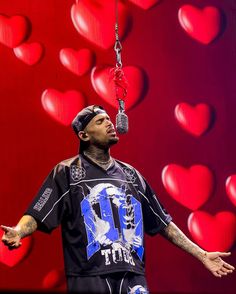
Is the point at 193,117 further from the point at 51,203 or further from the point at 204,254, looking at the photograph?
the point at 51,203

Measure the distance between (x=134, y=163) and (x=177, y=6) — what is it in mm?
944

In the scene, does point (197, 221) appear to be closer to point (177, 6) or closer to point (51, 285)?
point (51, 285)

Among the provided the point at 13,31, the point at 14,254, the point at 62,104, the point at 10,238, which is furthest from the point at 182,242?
the point at 13,31

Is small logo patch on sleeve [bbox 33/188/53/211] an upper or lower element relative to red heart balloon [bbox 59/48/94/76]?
lower

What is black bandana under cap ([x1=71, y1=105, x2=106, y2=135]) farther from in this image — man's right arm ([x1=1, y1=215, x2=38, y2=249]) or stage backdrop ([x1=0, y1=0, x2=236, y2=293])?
stage backdrop ([x1=0, y1=0, x2=236, y2=293])

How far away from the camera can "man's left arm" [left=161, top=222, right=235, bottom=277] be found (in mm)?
2555

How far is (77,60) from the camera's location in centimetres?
352

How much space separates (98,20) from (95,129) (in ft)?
3.80

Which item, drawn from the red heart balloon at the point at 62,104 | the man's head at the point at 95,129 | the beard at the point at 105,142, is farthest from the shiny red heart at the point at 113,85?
the beard at the point at 105,142

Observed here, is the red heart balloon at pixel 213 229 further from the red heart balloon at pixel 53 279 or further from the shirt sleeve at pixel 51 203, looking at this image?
the shirt sleeve at pixel 51 203

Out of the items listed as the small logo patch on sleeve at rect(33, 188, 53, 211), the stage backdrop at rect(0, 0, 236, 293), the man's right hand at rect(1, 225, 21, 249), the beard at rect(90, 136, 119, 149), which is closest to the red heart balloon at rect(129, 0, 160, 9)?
the stage backdrop at rect(0, 0, 236, 293)

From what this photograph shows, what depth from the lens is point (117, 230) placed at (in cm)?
246

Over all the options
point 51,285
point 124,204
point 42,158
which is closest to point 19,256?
point 51,285

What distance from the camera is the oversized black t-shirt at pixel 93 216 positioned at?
7.87 feet
